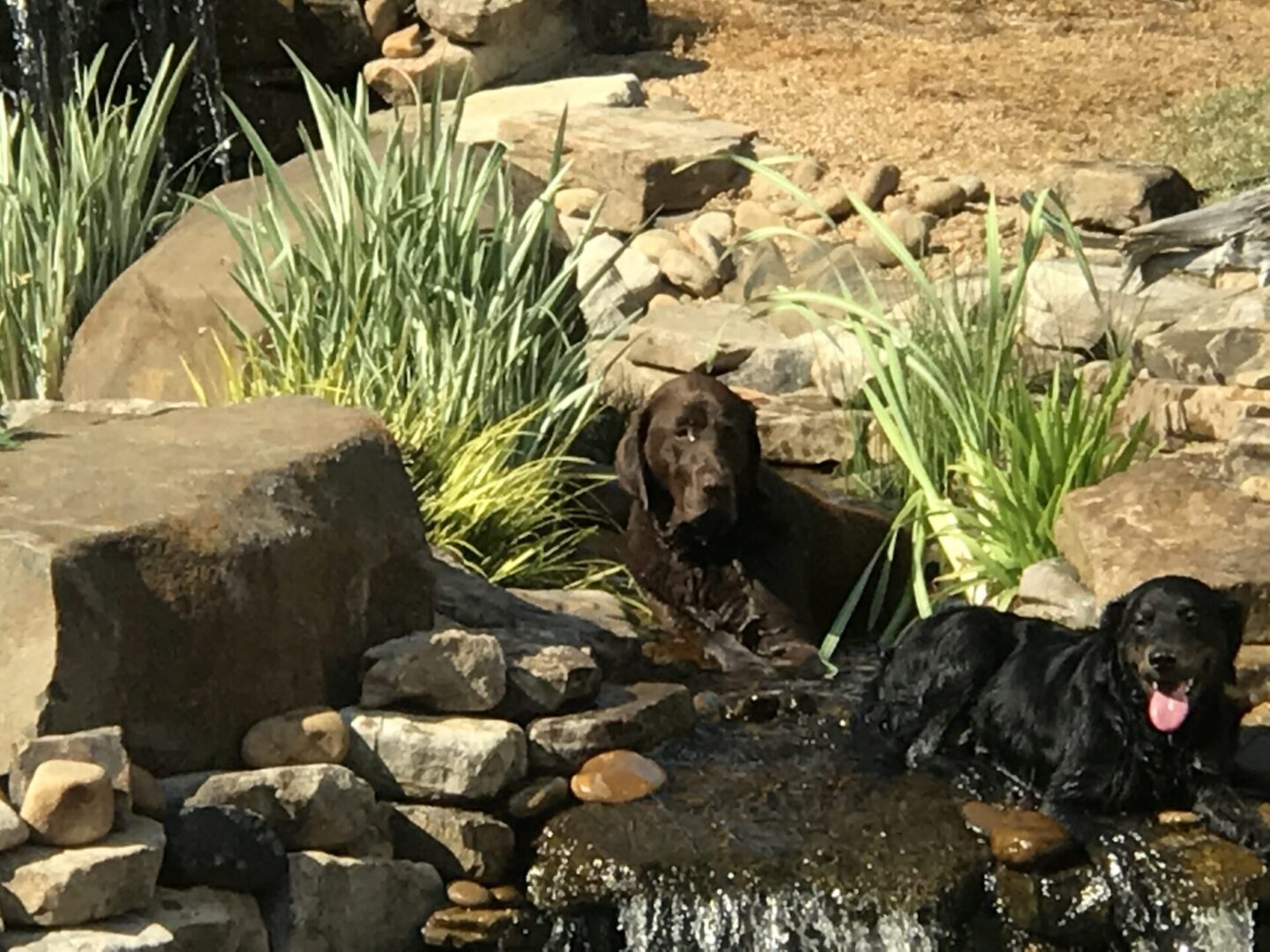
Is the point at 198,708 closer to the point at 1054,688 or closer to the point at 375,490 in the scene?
the point at 375,490

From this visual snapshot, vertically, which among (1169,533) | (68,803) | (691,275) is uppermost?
(68,803)

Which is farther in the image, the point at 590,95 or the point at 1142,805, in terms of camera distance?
the point at 590,95

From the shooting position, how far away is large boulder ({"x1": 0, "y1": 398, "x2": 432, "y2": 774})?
510 cm

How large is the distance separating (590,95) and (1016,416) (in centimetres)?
604

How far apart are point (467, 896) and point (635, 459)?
6.94ft

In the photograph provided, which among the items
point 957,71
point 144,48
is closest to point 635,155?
point 957,71

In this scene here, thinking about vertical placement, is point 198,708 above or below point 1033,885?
above

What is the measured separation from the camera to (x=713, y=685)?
22.6 feet

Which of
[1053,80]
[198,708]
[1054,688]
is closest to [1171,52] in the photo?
[1053,80]

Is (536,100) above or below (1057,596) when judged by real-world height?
above

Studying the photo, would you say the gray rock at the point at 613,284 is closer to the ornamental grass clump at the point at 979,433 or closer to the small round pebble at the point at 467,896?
the ornamental grass clump at the point at 979,433

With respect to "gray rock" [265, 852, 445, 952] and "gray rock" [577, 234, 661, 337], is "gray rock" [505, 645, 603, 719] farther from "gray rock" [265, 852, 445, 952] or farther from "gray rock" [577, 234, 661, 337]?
"gray rock" [577, 234, 661, 337]

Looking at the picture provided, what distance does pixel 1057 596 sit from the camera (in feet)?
22.5

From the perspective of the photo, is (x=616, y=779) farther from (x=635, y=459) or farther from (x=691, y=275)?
(x=691, y=275)
